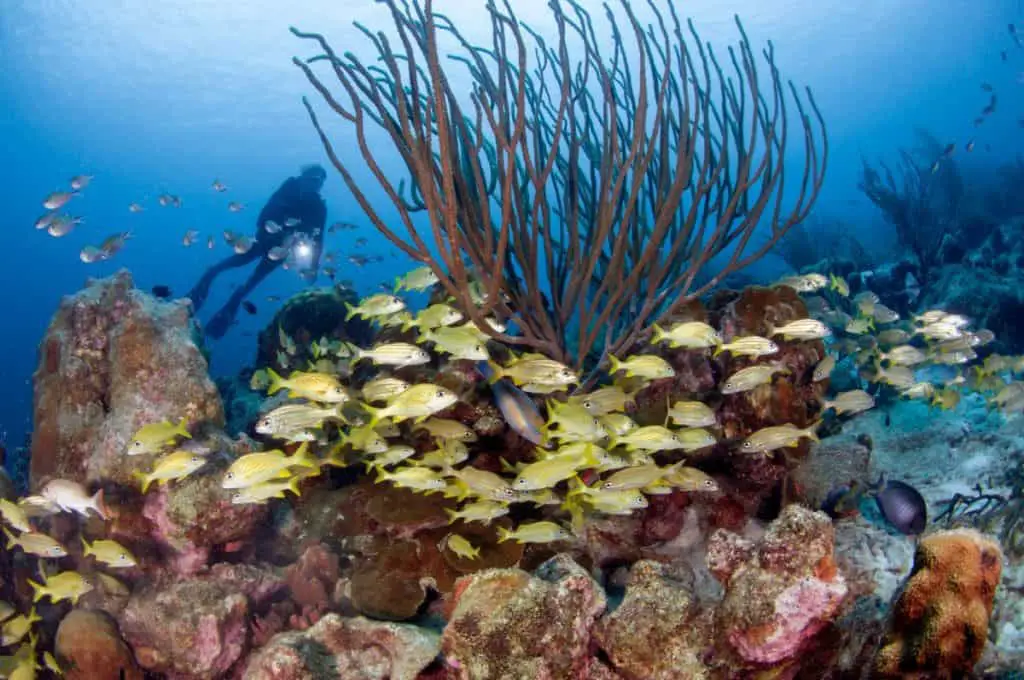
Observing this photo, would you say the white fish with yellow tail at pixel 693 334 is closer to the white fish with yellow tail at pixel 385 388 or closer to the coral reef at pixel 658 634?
the coral reef at pixel 658 634

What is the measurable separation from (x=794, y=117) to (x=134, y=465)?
102 meters

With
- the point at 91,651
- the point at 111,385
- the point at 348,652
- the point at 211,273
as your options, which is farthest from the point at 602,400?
the point at 211,273

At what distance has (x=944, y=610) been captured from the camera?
2.27 meters

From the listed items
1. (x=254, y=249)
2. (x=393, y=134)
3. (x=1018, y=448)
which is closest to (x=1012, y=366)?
(x=1018, y=448)

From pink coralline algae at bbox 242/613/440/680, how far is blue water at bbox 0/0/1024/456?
522 inches

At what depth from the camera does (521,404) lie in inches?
162

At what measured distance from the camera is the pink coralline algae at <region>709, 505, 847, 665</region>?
256 cm

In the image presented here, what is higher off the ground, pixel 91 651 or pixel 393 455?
pixel 393 455

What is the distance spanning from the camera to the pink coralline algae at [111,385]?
5.38m

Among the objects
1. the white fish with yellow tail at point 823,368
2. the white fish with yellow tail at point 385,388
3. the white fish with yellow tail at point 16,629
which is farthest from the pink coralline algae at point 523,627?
the white fish with yellow tail at point 16,629

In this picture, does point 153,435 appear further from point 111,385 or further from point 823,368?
point 823,368

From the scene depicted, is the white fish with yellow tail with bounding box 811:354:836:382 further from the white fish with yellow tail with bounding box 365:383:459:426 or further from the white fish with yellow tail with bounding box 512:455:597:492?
the white fish with yellow tail with bounding box 365:383:459:426

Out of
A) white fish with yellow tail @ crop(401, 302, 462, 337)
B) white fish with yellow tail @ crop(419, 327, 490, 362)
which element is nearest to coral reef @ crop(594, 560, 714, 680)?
white fish with yellow tail @ crop(419, 327, 490, 362)

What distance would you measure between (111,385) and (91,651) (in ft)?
8.04
